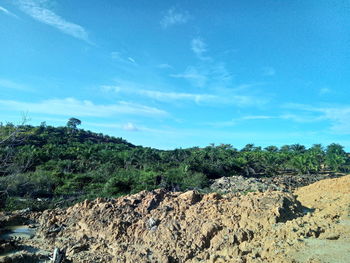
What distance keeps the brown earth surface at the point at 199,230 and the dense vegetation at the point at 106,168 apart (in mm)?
3060

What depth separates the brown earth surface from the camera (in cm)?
679

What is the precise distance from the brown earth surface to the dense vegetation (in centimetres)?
306

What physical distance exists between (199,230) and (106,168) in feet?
86.8

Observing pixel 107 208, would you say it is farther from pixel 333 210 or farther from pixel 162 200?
pixel 333 210

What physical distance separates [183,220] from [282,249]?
3.71 m

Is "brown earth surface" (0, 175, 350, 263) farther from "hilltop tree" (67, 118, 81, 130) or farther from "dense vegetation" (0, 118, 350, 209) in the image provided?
"hilltop tree" (67, 118, 81, 130)

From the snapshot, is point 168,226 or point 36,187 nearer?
point 168,226

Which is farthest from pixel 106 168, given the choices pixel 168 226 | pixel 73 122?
pixel 73 122

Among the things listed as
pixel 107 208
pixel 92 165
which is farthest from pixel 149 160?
pixel 107 208

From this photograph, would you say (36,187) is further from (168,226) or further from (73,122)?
(73,122)

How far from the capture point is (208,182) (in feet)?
98.8

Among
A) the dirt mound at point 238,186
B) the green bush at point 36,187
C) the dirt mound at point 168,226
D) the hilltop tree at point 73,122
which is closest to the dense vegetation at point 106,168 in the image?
the green bush at point 36,187

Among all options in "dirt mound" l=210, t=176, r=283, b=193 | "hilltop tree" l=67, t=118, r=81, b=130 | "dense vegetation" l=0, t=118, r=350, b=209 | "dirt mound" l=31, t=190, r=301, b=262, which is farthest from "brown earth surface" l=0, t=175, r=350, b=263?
"hilltop tree" l=67, t=118, r=81, b=130

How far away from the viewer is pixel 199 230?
8734 millimetres
